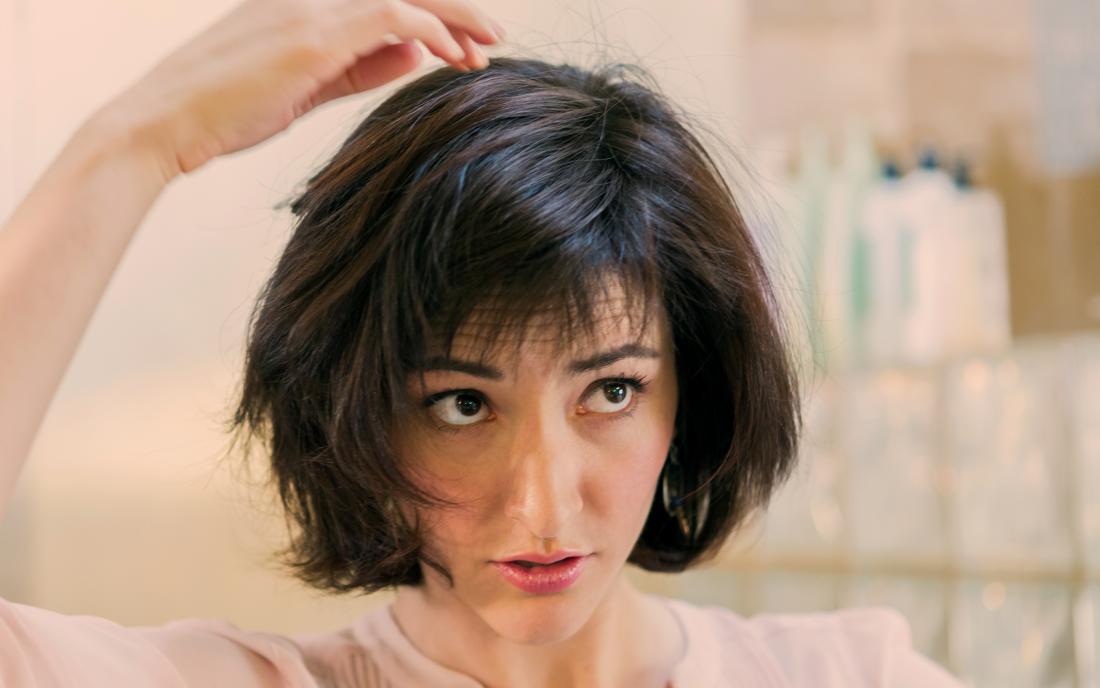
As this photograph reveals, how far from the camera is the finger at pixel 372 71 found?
31.8 inches

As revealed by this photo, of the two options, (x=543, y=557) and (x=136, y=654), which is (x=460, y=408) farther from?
(x=136, y=654)

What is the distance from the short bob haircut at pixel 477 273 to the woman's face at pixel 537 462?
0.7 inches

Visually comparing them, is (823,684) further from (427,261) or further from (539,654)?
(427,261)

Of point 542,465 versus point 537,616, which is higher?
point 542,465

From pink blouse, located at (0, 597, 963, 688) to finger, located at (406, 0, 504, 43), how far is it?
0.46 metres

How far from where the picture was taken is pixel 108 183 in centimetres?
Answer: 72

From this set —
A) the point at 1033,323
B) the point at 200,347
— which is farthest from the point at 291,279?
the point at 1033,323

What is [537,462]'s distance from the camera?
78 centimetres

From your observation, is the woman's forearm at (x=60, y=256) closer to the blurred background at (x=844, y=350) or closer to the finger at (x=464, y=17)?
the finger at (x=464, y=17)

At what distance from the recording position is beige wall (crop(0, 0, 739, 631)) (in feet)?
5.02

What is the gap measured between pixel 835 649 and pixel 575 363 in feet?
1.43

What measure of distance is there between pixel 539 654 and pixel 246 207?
36.2 inches

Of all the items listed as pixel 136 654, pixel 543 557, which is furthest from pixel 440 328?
pixel 136 654

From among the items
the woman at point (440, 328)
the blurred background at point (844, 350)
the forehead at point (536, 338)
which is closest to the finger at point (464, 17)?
the woman at point (440, 328)
